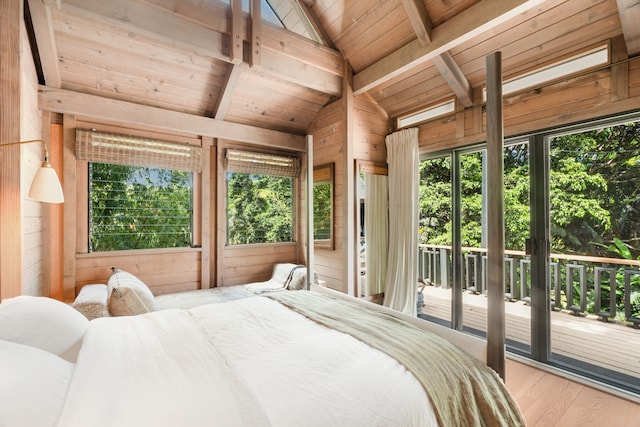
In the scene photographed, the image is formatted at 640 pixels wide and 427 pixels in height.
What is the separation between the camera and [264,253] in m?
4.05

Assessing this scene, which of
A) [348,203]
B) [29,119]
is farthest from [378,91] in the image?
[29,119]

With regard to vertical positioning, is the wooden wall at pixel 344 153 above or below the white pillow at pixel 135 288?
above

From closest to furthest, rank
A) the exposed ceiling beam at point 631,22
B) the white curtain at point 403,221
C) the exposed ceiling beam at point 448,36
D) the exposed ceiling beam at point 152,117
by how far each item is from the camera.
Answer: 1. the exposed ceiling beam at point 631,22
2. the exposed ceiling beam at point 448,36
3. the exposed ceiling beam at point 152,117
4. the white curtain at point 403,221

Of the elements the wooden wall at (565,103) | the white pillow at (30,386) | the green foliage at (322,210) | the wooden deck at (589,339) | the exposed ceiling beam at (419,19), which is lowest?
the wooden deck at (589,339)

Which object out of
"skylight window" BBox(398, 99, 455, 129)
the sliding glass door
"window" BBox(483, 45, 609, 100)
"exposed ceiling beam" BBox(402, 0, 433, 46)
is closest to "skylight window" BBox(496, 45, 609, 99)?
"window" BBox(483, 45, 609, 100)

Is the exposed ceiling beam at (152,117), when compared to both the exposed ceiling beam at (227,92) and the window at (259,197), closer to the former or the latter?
the exposed ceiling beam at (227,92)

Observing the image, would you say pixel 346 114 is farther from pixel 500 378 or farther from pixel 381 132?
pixel 500 378

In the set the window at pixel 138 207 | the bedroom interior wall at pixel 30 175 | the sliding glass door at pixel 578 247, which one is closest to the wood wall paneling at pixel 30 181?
the bedroom interior wall at pixel 30 175

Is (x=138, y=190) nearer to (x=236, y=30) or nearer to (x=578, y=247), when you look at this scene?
Result: (x=236, y=30)

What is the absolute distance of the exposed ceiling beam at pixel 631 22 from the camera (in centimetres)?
196

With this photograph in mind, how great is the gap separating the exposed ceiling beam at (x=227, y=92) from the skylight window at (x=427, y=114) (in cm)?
191

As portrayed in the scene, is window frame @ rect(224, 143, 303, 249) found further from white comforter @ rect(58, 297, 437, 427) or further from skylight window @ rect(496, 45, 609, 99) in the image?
skylight window @ rect(496, 45, 609, 99)

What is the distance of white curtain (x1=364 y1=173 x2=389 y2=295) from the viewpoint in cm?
388

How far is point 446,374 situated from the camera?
120cm
